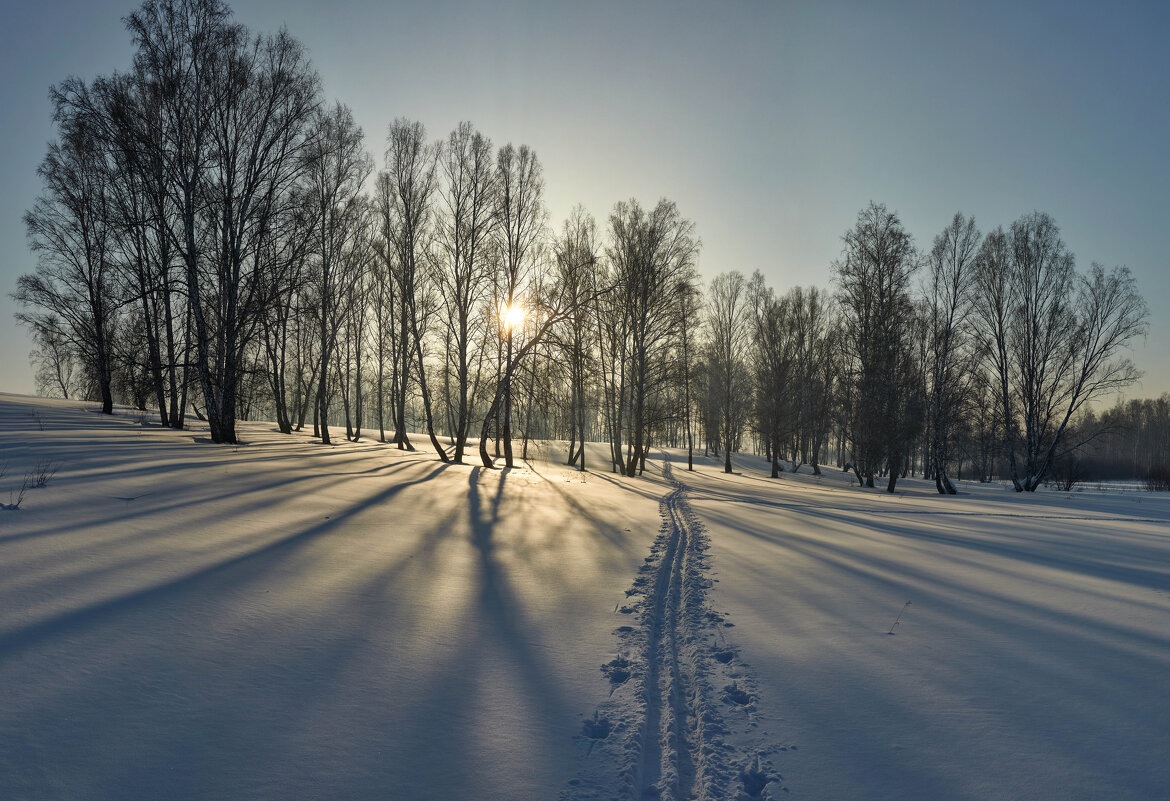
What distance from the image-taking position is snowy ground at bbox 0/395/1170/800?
8.18ft

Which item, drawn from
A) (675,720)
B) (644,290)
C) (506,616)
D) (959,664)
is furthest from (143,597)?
(644,290)

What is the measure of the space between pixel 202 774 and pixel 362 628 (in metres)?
1.71

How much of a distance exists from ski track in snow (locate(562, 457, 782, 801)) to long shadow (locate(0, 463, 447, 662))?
3322mm

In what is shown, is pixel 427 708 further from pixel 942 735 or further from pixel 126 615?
pixel 942 735

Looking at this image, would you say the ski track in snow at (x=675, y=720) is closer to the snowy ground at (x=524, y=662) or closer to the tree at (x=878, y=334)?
the snowy ground at (x=524, y=662)

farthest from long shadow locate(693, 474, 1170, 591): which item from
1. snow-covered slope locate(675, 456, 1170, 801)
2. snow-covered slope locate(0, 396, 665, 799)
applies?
snow-covered slope locate(0, 396, 665, 799)

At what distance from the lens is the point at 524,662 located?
3.78 metres

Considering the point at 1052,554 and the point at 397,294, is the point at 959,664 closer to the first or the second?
the point at 1052,554

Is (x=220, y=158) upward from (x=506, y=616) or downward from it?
upward

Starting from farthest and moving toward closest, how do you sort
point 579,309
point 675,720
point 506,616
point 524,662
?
point 579,309 → point 506,616 → point 524,662 → point 675,720

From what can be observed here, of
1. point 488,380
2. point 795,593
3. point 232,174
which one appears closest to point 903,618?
point 795,593

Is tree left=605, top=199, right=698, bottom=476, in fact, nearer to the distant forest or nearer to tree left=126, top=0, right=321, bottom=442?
the distant forest

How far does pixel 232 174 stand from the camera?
14.1 meters

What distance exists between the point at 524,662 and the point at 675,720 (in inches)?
46.6
